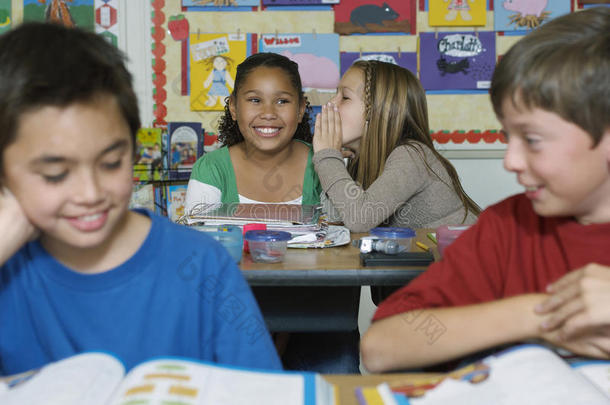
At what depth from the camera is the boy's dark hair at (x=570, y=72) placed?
25.8 inches

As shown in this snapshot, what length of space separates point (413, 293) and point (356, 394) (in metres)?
0.28

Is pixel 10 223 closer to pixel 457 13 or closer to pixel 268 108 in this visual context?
pixel 268 108

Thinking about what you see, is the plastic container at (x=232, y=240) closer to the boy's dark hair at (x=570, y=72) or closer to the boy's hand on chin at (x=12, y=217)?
the boy's hand on chin at (x=12, y=217)

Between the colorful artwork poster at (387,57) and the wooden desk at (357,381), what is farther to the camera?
the colorful artwork poster at (387,57)

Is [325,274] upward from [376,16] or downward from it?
downward

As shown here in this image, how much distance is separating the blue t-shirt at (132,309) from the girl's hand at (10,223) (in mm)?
56

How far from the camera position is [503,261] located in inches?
31.5

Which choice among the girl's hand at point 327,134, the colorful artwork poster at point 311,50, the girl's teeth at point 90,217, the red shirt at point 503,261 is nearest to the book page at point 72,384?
the girl's teeth at point 90,217

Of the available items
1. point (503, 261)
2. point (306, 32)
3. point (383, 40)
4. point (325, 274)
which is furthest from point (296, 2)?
point (503, 261)

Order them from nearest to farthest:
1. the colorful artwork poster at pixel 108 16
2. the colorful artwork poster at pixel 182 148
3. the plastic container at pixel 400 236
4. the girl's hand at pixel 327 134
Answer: the plastic container at pixel 400 236 → the girl's hand at pixel 327 134 → the colorful artwork poster at pixel 182 148 → the colorful artwork poster at pixel 108 16

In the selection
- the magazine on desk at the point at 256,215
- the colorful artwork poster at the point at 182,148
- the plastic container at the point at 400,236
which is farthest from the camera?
the colorful artwork poster at the point at 182,148

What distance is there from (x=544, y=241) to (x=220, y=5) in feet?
6.95

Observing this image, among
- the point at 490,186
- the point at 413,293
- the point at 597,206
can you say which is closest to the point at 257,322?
the point at 413,293

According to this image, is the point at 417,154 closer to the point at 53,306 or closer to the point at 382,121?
the point at 382,121
